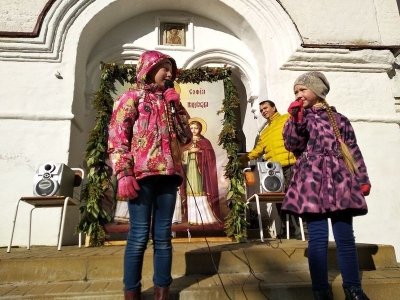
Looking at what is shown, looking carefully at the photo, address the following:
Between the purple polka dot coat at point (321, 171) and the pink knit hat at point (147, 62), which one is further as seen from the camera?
the pink knit hat at point (147, 62)

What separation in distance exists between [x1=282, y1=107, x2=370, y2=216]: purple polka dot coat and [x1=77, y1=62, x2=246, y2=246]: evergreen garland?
6.72 feet

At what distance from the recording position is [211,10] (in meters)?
6.22

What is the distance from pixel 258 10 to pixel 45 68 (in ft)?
12.8

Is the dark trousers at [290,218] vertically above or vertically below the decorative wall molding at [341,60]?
below

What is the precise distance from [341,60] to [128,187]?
5162 millimetres

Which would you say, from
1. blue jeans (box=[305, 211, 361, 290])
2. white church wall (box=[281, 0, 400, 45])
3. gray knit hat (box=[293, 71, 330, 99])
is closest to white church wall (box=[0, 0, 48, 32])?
white church wall (box=[281, 0, 400, 45])

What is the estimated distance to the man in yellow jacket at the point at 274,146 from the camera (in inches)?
176

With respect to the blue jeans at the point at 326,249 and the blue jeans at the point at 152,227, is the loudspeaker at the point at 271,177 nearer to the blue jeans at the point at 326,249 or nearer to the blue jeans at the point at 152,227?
the blue jeans at the point at 326,249

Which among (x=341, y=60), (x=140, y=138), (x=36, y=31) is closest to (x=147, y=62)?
(x=140, y=138)

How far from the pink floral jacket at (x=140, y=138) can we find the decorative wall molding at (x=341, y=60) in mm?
4002

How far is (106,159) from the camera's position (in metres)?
4.57

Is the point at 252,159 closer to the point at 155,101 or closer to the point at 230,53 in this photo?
the point at 230,53

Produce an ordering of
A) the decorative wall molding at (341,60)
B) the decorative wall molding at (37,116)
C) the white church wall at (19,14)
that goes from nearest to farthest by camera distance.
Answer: the decorative wall molding at (37,116) → the white church wall at (19,14) → the decorative wall molding at (341,60)

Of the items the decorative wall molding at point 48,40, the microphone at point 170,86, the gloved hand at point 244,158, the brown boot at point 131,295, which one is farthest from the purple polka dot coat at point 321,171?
→ the decorative wall molding at point 48,40
